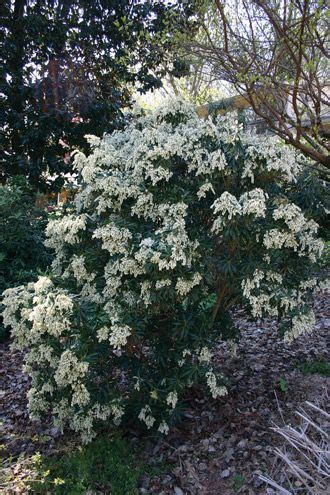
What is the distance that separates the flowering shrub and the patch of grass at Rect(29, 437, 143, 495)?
6.4 inches

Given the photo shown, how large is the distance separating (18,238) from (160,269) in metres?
3.24

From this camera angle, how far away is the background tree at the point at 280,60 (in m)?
3.04

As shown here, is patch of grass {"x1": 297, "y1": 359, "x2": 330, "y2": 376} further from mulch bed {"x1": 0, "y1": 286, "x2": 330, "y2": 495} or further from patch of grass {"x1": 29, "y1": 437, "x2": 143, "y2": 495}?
patch of grass {"x1": 29, "y1": 437, "x2": 143, "y2": 495}

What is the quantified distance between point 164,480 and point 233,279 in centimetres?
128

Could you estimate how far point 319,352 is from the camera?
395 cm

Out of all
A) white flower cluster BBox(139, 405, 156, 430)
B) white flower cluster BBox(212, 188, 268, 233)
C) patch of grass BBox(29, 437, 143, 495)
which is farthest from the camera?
white flower cluster BBox(139, 405, 156, 430)

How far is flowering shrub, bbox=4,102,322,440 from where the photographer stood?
2662 mm

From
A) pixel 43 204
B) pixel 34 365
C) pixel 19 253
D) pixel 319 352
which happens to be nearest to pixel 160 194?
pixel 34 365

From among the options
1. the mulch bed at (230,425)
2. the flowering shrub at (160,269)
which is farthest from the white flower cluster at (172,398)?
the mulch bed at (230,425)

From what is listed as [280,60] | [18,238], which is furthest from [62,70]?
[280,60]

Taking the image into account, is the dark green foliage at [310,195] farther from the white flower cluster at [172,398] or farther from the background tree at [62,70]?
the background tree at [62,70]

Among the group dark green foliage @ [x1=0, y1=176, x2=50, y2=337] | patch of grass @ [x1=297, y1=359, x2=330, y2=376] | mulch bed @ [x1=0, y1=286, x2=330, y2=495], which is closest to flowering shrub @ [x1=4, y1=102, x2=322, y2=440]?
mulch bed @ [x1=0, y1=286, x2=330, y2=495]

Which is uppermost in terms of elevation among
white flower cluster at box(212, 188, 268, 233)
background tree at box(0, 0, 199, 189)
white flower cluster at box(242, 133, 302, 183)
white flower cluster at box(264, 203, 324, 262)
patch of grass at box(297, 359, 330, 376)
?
background tree at box(0, 0, 199, 189)

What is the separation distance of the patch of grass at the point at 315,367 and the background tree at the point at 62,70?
394 cm
